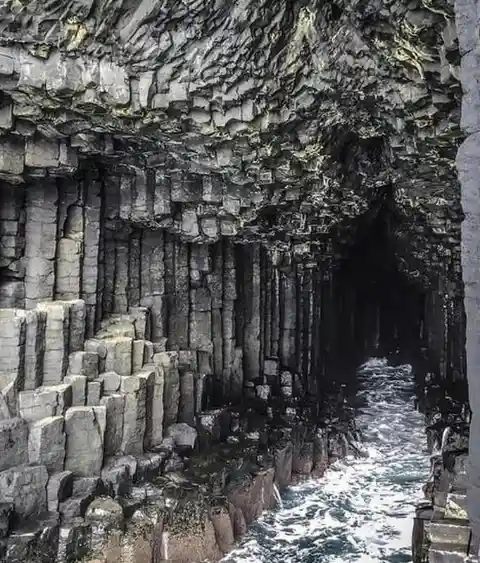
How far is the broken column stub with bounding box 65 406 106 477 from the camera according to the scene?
10008mm

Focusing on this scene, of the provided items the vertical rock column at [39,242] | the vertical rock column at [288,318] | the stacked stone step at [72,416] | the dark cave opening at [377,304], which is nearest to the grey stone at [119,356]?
the stacked stone step at [72,416]

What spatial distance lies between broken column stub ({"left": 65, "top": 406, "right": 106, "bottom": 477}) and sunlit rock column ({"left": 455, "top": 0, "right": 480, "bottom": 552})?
652 centimetres

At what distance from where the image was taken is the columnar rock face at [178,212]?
27.2ft

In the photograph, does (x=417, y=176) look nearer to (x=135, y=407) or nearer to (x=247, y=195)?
(x=247, y=195)

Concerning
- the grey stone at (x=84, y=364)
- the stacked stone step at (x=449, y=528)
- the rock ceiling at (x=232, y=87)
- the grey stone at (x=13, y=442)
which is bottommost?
the stacked stone step at (x=449, y=528)

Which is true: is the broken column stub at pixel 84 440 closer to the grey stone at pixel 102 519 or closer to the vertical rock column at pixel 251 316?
the grey stone at pixel 102 519

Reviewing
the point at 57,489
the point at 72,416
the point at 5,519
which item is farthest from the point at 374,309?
the point at 5,519

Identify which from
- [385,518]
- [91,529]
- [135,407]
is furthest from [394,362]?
[91,529]

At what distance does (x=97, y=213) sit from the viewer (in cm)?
1201

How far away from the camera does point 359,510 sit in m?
11.8

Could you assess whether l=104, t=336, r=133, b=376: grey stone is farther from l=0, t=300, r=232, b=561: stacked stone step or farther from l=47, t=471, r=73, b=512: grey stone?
l=47, t=471, r=73, b=512: grey stone

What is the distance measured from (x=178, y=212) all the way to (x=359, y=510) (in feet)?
23.2

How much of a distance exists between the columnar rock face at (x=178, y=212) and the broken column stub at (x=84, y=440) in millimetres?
33

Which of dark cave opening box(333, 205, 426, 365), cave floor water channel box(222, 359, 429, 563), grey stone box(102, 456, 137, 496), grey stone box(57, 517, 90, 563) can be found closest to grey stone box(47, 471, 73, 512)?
grey stone box(57, 517, 90, 563)
